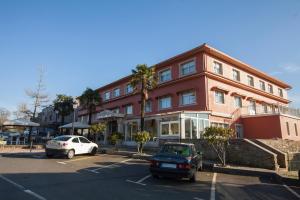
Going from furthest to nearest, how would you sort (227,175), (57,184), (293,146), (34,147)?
(34,147) < (293,146) < (227,175) < (57,184)

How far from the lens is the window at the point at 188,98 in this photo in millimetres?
26078

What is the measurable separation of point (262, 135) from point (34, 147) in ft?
83.6

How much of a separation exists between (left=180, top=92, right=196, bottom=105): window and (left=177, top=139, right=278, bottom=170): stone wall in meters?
9.41

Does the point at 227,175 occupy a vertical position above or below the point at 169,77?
below

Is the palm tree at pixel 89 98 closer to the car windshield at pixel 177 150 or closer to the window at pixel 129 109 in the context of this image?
the window at pixel 129 109

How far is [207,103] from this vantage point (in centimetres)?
2452

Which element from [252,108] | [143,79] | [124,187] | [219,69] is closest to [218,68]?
[219,69]

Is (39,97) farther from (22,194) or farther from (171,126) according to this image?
(22,194)

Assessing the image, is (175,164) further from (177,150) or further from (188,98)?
(188,98)

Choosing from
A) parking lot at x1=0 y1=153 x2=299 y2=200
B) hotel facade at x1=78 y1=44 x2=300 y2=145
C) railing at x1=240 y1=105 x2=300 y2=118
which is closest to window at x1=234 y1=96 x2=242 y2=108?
hotel facade at x1=78 y1=44 x2=300 y2=145

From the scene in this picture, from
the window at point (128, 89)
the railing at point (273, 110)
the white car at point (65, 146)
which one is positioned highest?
the window at point (128, 89)

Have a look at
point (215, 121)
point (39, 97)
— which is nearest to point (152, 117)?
point (215, 121)

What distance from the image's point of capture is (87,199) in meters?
6.90

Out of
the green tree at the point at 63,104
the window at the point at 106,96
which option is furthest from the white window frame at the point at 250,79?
the green tree at the point at 63,104
